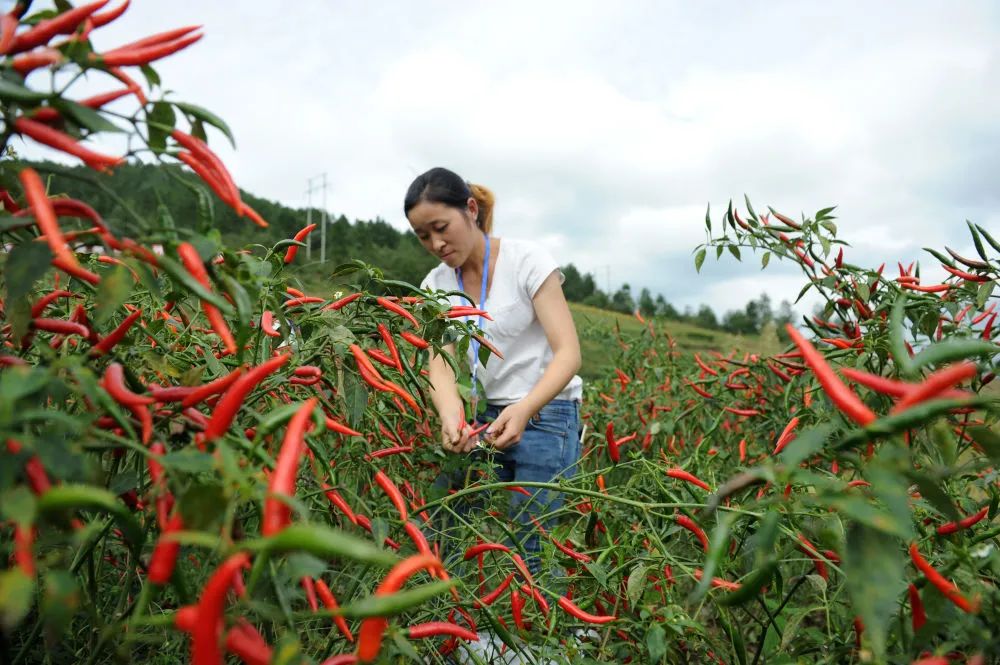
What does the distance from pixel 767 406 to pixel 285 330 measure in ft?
7.66

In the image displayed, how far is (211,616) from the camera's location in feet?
1.82

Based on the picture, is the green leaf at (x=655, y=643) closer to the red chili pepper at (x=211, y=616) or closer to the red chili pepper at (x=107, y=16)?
the red chili pepper at (x=211, y=616)

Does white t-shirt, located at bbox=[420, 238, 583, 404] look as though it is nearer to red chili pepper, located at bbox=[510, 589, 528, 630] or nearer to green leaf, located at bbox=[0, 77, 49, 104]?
red chili pepper, located at bbox=[510, 589, 528, 630]

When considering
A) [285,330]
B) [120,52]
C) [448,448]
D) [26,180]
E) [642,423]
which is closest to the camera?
[26,180]

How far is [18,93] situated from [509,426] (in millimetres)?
1851

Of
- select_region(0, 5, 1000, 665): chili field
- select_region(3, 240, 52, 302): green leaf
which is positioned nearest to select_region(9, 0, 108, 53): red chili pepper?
select_region(0, 5, 1000, 665): chili field

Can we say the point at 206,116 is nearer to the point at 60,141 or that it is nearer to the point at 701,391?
the point at 60,141

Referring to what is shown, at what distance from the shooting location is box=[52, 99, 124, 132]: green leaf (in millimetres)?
722

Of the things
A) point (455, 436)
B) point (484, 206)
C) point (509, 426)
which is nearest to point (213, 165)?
point (455, 436)

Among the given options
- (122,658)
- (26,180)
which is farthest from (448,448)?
(26,180)

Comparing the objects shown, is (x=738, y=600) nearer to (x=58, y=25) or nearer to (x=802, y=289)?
(x=58, y=25)

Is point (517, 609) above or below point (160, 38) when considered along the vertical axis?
below

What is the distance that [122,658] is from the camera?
77 centimetres

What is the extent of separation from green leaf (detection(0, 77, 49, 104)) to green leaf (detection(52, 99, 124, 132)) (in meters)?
0.02
